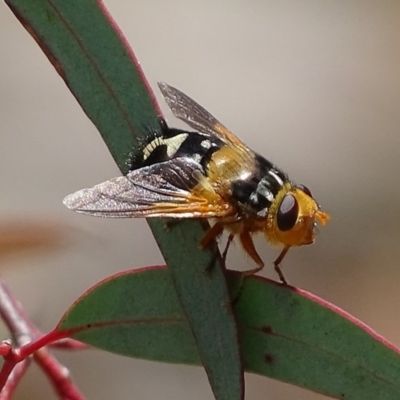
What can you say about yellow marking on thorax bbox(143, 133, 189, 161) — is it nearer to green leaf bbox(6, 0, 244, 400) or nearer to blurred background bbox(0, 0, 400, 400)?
green leaf bbox(6, 0, 244, 400)

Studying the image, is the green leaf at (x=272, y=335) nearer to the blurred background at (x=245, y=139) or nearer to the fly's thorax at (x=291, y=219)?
the fly's thorax at (x=291, y=219)

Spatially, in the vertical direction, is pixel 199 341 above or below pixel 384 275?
above

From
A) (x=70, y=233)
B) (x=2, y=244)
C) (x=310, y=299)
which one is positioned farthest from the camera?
(x=70, y=233)

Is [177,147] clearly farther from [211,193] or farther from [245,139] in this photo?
A: [245,139]

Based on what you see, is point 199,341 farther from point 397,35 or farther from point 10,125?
point 397,35

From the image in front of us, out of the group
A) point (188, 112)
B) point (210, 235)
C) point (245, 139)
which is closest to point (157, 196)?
point (210, 235)

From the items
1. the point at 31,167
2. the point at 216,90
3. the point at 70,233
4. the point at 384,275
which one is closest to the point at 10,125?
the point at 31,167

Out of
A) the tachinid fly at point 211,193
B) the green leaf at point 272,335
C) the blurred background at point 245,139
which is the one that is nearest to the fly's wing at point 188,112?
the tachinid fly at point 211,193
